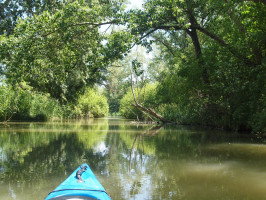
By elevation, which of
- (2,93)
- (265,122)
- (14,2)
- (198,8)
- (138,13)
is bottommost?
(265,122)

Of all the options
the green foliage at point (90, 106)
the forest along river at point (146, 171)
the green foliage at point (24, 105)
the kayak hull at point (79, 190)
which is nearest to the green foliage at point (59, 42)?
the forest along river at point (146, 171)

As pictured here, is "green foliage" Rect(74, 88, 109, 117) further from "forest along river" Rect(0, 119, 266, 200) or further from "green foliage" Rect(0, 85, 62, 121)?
"forest along river" Rect(0, 119, 266, 200)

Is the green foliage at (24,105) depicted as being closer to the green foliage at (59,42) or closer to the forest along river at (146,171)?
the green foliage at (59,42)

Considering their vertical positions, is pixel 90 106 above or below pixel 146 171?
above

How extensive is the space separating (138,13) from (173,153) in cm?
644

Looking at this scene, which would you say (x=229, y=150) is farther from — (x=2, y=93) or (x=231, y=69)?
(x=2, y=93)

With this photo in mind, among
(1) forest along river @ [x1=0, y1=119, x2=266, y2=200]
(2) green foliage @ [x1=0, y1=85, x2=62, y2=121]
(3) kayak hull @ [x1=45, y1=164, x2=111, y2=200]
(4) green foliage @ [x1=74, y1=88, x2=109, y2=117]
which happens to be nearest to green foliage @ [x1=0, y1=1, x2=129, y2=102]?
(1) forest along river @ [x1=0, y1=119, x2=266, y2=200]

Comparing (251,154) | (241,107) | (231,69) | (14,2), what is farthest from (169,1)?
(14,2)

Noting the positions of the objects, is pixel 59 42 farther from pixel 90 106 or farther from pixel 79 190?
A: pixel 90 106

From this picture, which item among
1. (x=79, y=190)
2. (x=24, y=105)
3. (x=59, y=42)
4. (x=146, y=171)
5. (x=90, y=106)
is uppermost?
(x=59, y=42)

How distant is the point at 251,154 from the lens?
7543 millimetres

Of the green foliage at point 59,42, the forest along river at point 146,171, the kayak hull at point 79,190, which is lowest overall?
the forest along river at point 146,171

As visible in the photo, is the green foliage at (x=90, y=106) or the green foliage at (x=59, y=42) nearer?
the green foliage at (x=59, y=42)

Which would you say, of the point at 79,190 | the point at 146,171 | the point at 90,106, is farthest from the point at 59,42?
the point at 90,106
